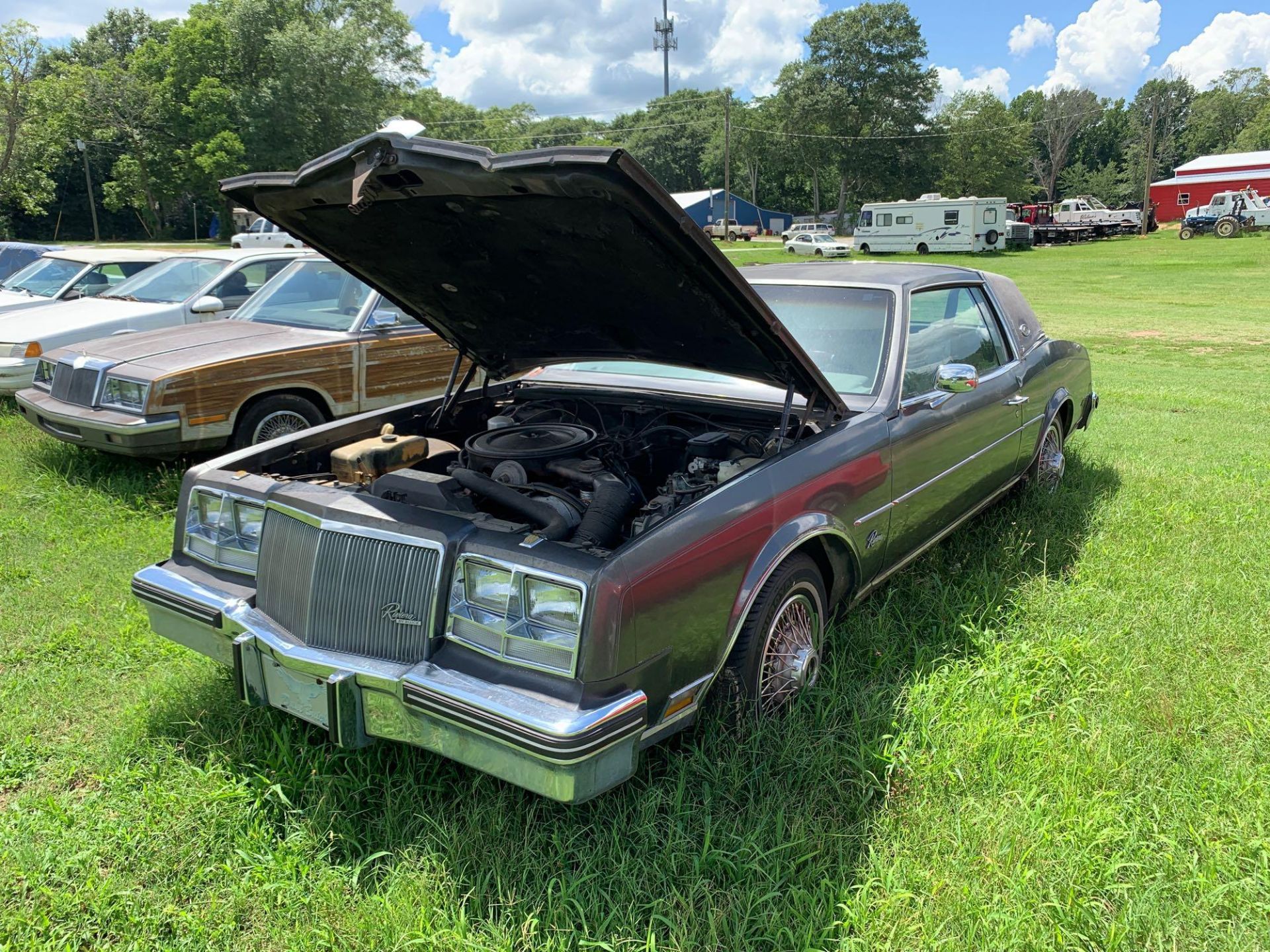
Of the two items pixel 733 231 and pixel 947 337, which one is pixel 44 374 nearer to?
pixel 947 337

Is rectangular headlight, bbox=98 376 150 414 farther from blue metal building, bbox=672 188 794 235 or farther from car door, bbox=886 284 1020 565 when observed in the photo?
blue metal building, bbox=672 188 794 235

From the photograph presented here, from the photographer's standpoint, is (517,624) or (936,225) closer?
(517,624)

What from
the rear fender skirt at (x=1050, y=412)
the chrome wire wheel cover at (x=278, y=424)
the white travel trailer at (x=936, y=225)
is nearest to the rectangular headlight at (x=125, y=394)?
the chrome wire wheel cover at (x=278, y=424)

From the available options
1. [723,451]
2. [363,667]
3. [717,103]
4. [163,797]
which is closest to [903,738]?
[723,451]

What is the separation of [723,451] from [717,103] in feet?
264

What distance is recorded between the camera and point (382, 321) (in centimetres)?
654

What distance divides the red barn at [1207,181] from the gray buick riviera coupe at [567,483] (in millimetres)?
57155

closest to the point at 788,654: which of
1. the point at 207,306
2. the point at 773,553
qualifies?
the point at 773,553

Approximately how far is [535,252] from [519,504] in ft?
2.95

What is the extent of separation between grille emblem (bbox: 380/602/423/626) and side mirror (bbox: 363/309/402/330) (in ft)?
14.5

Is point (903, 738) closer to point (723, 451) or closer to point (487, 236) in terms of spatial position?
point (723, 451)

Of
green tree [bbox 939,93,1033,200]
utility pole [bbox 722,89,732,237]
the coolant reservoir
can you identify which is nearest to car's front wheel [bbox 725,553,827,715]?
the coolant reservoir

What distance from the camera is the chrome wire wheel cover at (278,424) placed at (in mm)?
5938

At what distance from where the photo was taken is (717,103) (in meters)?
76.6
